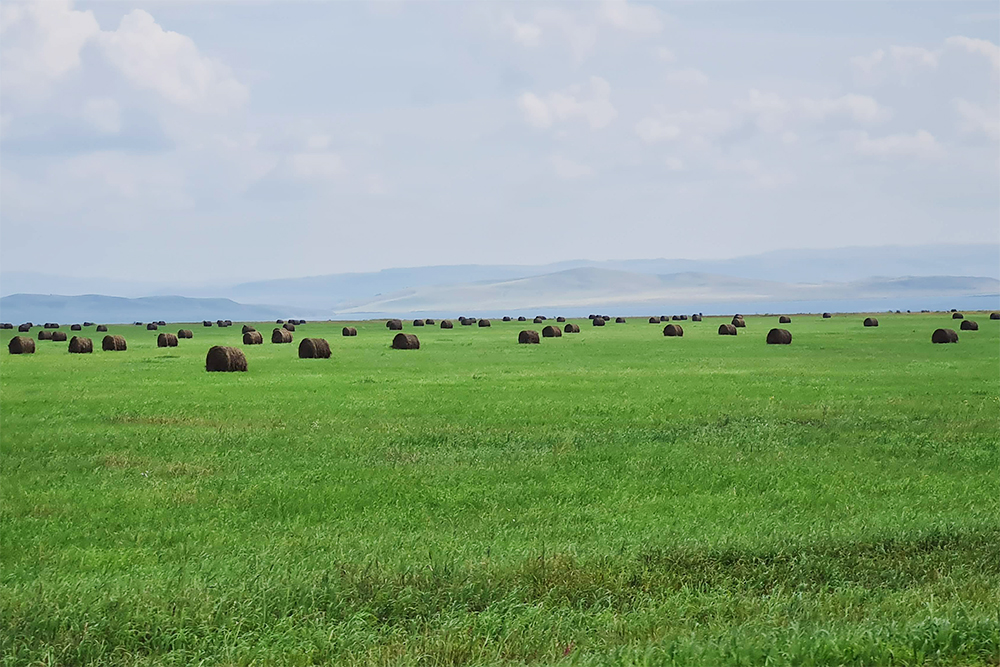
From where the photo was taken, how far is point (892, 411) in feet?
76.6

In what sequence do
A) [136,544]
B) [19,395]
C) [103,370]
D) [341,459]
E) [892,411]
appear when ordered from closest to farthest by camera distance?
[136,544], [341,459], [892,411], [19,395], [103,370]

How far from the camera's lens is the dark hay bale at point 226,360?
37.2 metres

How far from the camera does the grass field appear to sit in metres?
8.70

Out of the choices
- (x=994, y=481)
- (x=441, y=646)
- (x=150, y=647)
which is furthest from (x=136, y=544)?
(x=994, y=481)

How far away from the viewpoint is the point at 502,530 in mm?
12422

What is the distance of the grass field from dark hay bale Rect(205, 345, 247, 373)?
10.5 metres

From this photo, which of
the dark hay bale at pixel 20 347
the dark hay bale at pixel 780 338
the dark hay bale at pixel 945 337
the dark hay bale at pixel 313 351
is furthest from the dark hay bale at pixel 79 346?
the dark hay bale at pixel 945 337

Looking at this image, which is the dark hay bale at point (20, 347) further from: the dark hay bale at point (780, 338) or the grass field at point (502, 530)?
the dark hay bale at point (780, 338)

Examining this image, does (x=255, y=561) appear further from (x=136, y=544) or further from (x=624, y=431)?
(x=624, y=431)

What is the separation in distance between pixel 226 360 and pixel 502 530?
2667cm

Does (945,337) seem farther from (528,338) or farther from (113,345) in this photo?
(113,345)

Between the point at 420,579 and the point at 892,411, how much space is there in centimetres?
1624

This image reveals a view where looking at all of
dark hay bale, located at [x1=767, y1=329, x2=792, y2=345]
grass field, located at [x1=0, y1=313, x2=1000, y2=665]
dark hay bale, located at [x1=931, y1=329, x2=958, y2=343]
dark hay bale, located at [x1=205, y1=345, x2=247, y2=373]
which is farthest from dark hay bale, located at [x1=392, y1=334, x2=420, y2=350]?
grass field, located at [x1=0, y1=313, x2=1000, y2=665]

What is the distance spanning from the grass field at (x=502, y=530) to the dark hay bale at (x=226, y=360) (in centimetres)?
1053
